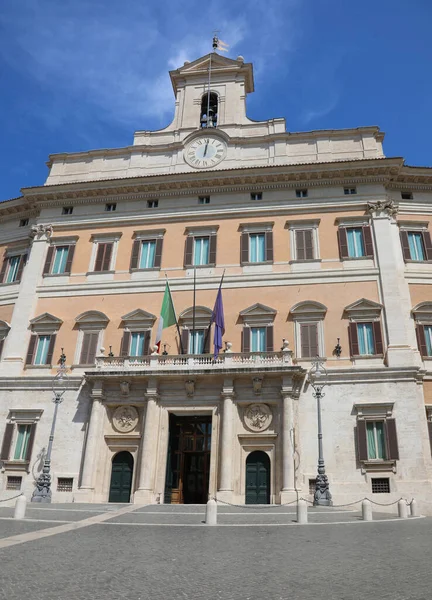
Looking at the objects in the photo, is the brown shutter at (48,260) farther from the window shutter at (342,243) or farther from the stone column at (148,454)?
the window shutter at (342,243)

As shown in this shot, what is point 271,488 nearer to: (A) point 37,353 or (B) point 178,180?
(A) point 37,353

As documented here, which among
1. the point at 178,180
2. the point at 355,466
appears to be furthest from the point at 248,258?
the point at 355,466

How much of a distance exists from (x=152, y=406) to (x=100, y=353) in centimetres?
Result: 381

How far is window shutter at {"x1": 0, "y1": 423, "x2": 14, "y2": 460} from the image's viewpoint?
21.9 metres

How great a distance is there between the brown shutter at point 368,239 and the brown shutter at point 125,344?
12182mm

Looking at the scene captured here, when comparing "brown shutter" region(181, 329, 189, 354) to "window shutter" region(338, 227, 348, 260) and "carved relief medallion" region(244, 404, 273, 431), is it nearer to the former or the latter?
"carved relief medallion" region(244, 404, 273, 431)

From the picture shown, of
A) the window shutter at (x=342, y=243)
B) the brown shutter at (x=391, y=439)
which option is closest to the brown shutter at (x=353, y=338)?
the brown shutter at (x=391, y=439)

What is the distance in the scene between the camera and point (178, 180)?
2638cm

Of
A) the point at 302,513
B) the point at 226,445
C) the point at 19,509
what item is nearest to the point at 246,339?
the point at 226,445

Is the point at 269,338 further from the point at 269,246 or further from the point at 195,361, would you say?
the point at 269,246

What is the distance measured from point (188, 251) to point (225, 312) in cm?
405

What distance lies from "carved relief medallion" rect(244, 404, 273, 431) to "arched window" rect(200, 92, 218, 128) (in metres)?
17.3

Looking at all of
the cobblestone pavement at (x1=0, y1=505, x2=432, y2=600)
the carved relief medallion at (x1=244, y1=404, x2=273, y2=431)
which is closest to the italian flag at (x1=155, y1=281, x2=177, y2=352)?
the carved relief medallion at (x1=244, y1=404, x2=273, y2=431)

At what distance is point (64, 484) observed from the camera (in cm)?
2109
